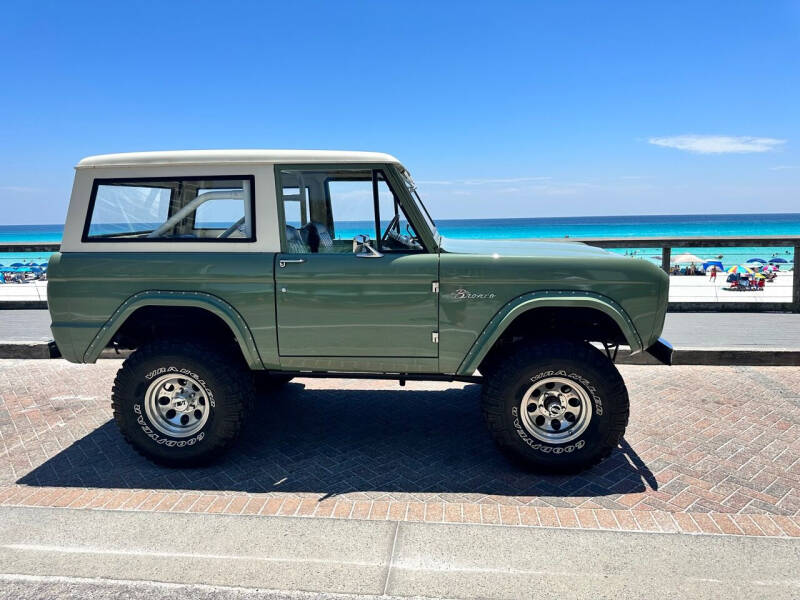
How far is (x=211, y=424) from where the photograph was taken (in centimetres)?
395

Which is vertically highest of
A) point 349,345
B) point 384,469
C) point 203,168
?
point 203,168

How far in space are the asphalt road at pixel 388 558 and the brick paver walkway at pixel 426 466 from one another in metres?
0.16

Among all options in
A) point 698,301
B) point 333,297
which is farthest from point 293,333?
point 698,301

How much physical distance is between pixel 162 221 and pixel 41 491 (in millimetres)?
2001

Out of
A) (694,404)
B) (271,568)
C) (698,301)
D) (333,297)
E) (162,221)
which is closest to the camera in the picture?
(271,568)

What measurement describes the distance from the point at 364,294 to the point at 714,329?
5.83m

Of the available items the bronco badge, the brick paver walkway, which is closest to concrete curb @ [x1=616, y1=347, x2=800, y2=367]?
the brick paver walkway

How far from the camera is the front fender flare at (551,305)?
3.70 metres

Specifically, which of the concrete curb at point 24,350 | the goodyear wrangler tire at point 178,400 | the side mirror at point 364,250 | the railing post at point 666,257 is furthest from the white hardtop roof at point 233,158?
the railing post at point 666,257

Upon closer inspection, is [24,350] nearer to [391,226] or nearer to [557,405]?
[391,226]

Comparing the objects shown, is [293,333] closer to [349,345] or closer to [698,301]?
[349,345]

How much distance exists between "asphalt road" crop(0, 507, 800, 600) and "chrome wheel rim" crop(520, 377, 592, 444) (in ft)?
2.79

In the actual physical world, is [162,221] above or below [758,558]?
above

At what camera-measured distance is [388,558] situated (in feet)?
9.34
